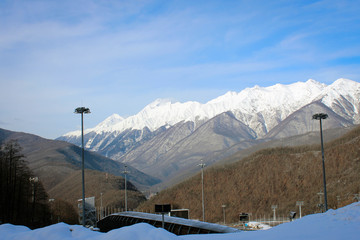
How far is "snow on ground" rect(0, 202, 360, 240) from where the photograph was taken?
1565 cm

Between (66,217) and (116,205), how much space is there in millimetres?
34075

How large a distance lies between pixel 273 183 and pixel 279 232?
113053mm

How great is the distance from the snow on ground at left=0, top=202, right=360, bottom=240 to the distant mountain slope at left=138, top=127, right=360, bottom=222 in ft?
254

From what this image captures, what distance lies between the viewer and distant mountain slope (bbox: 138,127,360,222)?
10700 centimetres

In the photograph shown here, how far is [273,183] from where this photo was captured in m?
127

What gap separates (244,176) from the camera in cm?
13812

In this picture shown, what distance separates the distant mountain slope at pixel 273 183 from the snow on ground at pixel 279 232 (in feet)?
254

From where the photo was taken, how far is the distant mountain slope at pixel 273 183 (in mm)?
107000

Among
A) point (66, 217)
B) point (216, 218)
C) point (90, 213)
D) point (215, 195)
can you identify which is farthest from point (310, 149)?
point (90, 213)

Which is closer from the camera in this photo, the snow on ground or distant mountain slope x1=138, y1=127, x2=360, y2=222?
the snow on ground

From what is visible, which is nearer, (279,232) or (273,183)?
(279,232)

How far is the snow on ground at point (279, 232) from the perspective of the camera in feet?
51.3

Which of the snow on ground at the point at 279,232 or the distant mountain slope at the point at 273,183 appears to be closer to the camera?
the snow on ground at the point at 279,232

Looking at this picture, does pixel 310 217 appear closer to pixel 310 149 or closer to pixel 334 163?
pixel 334 163
